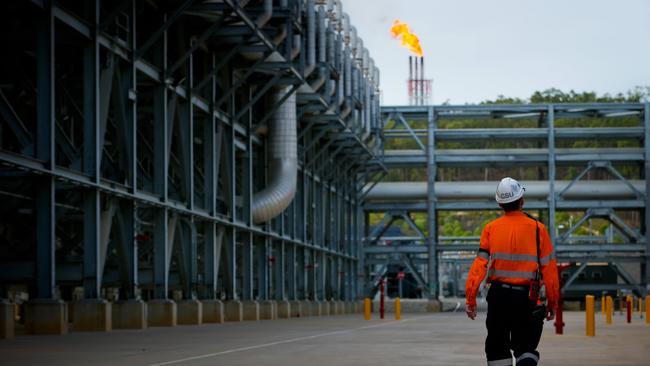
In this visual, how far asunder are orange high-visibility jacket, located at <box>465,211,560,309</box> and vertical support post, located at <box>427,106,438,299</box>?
58.5 m

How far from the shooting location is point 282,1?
3688 cm

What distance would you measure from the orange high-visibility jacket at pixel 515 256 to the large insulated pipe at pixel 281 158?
106ft

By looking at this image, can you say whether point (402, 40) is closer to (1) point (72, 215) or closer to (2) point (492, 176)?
(1) point (72, 215)

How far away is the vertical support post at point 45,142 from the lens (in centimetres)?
2156

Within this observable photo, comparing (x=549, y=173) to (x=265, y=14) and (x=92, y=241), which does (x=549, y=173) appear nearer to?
(x=265, y=14)

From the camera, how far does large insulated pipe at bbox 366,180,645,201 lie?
67.4 meters

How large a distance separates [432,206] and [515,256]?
59629 mm

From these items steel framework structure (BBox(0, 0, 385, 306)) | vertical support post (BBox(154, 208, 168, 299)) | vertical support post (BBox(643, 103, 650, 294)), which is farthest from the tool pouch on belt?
vertical support post (BBox(643, 103, 650, 294))

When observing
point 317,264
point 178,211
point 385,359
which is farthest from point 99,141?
point 317,264

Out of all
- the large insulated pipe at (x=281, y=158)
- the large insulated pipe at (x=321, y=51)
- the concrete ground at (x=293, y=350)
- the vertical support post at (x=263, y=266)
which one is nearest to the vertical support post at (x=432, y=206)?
the large insulated pipe at (x=321, y=51)

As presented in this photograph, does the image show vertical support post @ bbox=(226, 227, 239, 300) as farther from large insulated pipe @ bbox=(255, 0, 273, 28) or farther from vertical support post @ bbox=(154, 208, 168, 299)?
vertical support post @ bbox=(154, 208, 168, 299)

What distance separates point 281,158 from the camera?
4281 cm

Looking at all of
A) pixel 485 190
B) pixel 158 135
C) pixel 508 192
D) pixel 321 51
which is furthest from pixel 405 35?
pixel 508 192

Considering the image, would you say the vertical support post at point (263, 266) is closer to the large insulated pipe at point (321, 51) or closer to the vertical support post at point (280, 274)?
the vertical support post at point (280, 274)
